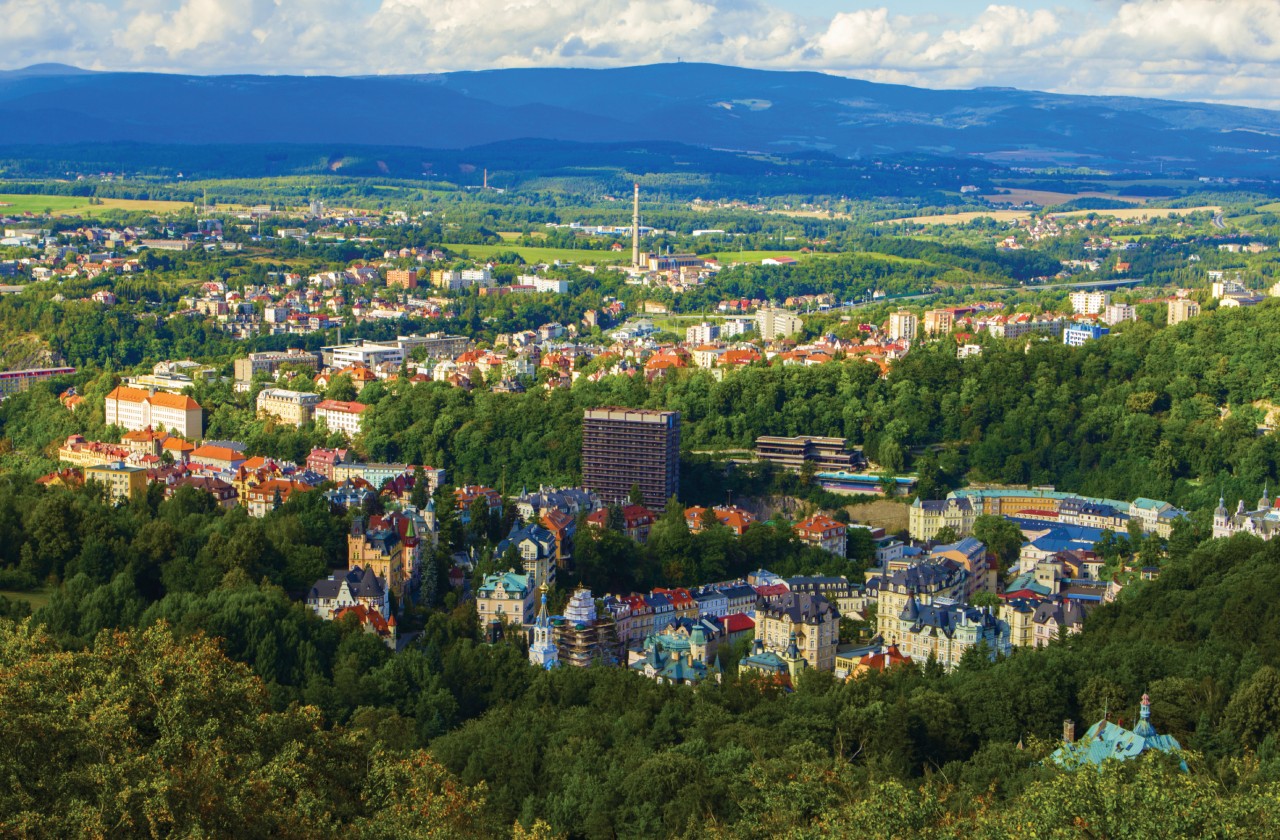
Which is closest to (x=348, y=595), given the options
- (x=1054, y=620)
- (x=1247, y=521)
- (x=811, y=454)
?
(x=1054, y=620)

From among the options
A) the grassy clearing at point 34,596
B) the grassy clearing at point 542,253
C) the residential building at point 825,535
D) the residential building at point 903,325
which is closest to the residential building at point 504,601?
the grassy clearing at point 34,596

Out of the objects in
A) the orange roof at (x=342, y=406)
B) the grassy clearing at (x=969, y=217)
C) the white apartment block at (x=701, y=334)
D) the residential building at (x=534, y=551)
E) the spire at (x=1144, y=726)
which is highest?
the spire at (x=1144, y=726)

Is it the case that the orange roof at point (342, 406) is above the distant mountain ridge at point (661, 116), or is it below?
above

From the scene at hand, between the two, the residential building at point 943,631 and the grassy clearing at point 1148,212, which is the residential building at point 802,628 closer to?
the residential building at point 943,631

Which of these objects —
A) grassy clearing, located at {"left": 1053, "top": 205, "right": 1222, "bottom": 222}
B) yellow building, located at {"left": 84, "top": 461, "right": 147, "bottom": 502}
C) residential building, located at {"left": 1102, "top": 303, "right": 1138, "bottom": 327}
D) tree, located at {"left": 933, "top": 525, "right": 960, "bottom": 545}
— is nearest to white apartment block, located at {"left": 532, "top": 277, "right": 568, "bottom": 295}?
residential building, located at {"left": 1102, "top": 303, "right": 1138, "bottom": 327}

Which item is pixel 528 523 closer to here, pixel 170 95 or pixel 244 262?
pixel 244 262

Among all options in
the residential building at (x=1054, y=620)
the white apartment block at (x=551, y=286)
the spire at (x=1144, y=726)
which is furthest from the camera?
the white apartment block at (x=551, y=286)

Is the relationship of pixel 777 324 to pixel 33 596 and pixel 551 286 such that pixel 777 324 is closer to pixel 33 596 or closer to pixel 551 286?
pixel 551 286
